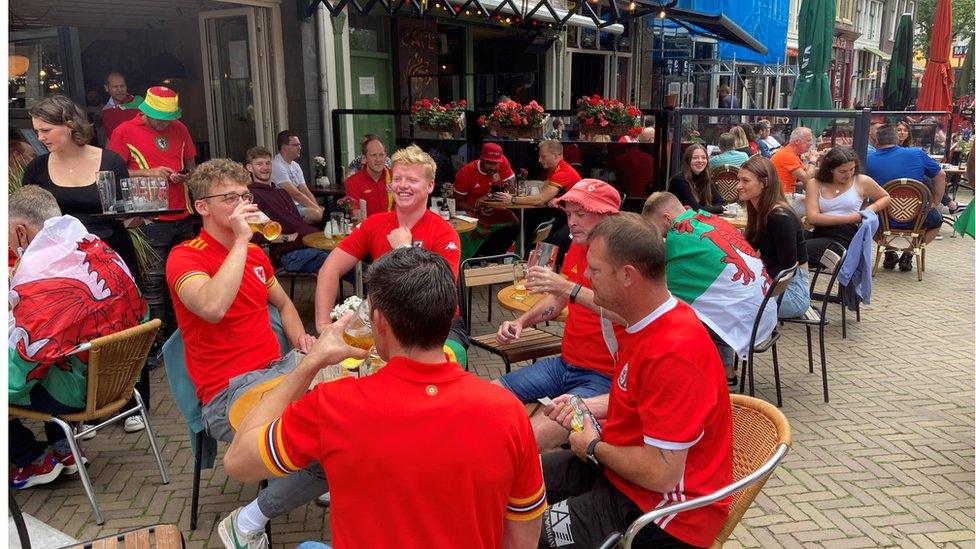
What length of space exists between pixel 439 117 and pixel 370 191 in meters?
2.20

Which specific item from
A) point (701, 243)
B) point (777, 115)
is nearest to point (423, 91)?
point (777, 115)

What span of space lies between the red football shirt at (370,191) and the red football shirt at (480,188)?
121 cm

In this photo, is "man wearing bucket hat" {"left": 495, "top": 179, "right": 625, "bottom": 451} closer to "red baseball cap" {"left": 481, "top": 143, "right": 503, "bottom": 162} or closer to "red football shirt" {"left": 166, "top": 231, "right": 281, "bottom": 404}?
"red football shirt" {"left": 166, "top": 231, "right": 281, "bottom": 404}

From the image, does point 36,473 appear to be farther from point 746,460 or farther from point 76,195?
point 746,460

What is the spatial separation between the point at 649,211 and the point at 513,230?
3853mm

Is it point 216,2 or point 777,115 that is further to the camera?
point 216,2

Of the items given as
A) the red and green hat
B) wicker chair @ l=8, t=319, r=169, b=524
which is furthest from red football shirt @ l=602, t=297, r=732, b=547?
the red and green hat

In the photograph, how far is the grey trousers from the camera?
2.60 m

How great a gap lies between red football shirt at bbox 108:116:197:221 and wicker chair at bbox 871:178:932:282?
753 cm

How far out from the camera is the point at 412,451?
60.0 inches

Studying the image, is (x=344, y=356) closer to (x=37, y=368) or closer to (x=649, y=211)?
(x=37, y=368)

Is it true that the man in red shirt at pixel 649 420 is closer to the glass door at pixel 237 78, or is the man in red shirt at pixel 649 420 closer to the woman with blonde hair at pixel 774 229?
the woman with blonde hair at pixel 774 229

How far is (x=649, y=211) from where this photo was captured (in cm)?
417

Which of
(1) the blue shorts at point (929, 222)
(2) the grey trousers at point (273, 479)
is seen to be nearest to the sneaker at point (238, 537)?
(2) the grey trousers at point (273, 479)
